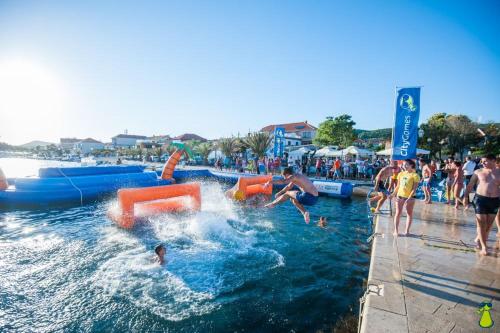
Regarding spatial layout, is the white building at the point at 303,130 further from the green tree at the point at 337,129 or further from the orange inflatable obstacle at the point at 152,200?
the orange inflatable obstacle at the point at 152,200

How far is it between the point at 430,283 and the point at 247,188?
388 inches

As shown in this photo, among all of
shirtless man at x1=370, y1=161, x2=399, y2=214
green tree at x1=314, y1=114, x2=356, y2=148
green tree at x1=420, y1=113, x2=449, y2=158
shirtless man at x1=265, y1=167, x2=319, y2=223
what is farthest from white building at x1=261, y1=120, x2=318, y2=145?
shirtless man at x1=265, y1=167, x2=319, y2=223

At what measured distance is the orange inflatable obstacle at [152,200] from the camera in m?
8.18

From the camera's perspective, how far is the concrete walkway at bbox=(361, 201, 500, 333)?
2988 millimetres

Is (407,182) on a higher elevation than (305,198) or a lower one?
higher

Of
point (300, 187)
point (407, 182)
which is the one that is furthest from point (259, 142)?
point (407, 182)

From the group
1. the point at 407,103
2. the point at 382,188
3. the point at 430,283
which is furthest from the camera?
the point at 407,103

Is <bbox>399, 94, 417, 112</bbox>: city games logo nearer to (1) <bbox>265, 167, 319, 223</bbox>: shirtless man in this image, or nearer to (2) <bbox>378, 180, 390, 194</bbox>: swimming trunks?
(2) <bbox>378, 180, 390, 194</bbox>: swimming trunks

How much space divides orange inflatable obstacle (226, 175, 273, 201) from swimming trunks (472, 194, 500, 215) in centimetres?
742

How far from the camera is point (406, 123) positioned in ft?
31.1

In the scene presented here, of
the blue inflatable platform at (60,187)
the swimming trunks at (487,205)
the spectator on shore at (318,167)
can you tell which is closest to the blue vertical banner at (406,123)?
the swimming trunks at (487,205)

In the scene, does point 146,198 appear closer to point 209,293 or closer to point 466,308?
point 209,293

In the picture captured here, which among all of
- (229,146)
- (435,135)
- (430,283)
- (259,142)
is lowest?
(430,283)

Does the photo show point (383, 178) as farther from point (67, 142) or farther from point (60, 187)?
point (67, 142)
